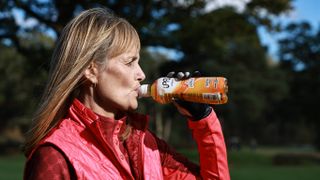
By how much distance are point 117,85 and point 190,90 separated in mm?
307

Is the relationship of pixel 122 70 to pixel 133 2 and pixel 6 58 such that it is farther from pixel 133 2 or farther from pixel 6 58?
pixel 6 58

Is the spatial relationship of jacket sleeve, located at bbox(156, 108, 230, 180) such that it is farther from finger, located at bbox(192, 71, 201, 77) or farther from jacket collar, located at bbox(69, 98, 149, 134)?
jacket collar, located at bbox(69, 98, 149, 134)

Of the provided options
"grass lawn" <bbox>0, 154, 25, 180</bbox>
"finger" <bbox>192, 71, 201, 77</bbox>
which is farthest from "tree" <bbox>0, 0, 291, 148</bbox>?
"finger" <bbox>192, 71, 201, 77</bbox>

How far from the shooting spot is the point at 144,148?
2.11 meters

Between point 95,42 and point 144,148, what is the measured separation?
47 centimetres

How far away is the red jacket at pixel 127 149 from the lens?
1.85 m

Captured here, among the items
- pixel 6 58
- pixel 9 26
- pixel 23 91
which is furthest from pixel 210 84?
pixel 23 91

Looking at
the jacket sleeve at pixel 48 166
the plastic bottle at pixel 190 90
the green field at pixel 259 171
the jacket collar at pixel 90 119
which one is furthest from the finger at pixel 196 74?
the green field at pixel 259 171

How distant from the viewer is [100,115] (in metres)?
2.03

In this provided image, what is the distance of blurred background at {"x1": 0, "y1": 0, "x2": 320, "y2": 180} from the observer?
43.5 ft

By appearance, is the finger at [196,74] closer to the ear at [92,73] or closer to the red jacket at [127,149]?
the red jacket at [127,149]

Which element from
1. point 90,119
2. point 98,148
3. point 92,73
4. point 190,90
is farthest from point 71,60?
point 190,90

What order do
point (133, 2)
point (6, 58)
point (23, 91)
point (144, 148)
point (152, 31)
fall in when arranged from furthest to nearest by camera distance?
1. point (23, 91)
2. point (6, 58)
3. point (152, 31)
4. point (133, 2)
5. point (144, 148)

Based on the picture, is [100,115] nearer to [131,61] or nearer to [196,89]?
[131,61]
